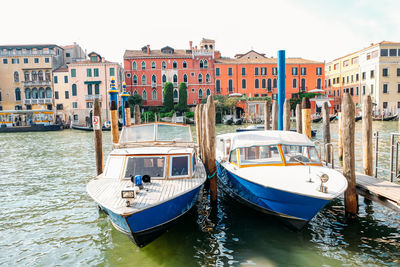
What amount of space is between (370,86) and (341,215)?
142ft

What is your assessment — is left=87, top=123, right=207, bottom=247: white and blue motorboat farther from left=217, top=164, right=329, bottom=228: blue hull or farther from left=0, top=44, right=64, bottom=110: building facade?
left=0, top=44, right=64, bottom=110: building facade

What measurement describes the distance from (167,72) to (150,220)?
42329 millimetres

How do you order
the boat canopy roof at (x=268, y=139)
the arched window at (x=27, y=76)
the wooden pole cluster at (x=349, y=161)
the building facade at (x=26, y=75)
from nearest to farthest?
the wooden pole cluster at (x=349, y=161) < the boat canopy roof at (x=268, y=139) < the building facade at (x=26, y=75) < the arched window at (x=27, y=76)

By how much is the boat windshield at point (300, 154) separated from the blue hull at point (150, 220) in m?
3.02

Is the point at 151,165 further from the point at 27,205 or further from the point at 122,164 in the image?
the point at 27,205

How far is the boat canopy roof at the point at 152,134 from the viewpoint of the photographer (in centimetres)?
984

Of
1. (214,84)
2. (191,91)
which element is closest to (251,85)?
(214,84)

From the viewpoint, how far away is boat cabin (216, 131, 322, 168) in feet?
27.3

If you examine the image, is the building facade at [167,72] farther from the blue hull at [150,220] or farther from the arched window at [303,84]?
the blue hull at [150,220]

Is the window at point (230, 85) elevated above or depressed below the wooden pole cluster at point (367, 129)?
above

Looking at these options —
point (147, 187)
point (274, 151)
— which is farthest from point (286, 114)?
point (147, 187)

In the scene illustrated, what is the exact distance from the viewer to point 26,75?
49688 mm

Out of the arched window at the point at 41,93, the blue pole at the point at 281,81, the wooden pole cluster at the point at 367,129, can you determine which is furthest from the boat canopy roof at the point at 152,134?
the arched window at the point at 41,93

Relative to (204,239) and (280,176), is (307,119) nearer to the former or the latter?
(280,176)
